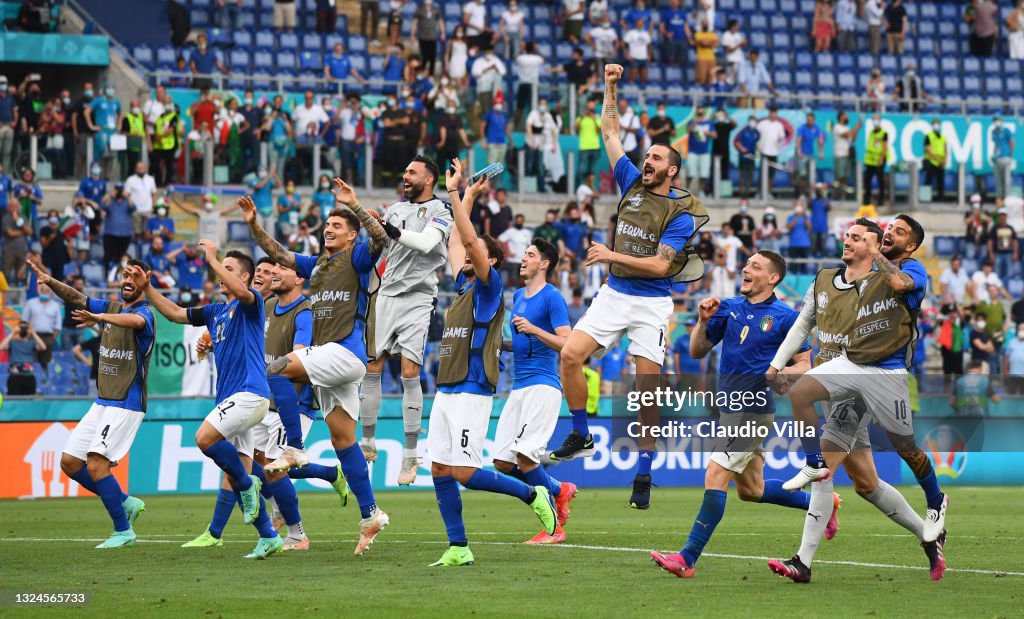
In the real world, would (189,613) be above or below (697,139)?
below

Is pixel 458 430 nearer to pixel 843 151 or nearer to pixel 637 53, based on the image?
pixel 843 151

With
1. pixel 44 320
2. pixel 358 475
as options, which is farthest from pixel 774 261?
pixel 44 320

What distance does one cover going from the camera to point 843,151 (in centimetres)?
3569

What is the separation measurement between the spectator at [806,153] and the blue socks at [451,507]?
2409 cm

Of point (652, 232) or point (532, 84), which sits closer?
point (652, 232)

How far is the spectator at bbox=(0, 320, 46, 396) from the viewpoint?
23828 mm

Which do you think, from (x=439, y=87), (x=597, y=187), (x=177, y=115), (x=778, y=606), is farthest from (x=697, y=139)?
(x=778, y=606)

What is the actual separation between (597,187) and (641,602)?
23776 mm

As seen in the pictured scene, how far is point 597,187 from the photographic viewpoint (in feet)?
111

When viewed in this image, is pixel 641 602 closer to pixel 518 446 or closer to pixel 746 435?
pixel 746 435

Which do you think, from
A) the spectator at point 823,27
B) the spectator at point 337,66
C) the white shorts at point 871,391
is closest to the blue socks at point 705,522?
the white shorts at point 871,391

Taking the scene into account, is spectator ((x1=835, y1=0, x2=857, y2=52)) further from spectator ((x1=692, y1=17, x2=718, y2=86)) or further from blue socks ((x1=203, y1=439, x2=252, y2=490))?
blue socks ((x1=203, y1=439, x2=252, y2=490))

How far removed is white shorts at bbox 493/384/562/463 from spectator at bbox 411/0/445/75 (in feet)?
62.6

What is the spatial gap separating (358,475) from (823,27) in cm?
2987
